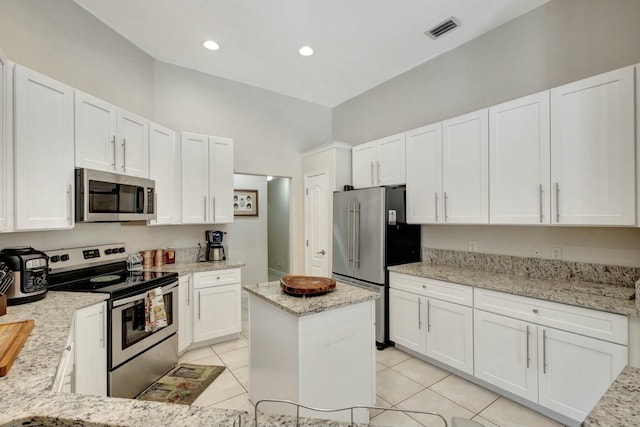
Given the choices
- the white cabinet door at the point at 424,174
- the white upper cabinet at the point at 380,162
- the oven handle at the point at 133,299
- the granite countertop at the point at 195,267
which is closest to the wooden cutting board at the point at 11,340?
the oven handle at the point at 133,299

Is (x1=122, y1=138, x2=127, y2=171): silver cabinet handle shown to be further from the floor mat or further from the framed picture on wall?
the framed picture on wall

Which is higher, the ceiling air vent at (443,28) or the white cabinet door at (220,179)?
the ceiling air vent at (443,28)

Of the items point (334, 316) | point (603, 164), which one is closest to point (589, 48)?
point (603, 164)

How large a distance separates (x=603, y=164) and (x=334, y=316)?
2.15 m

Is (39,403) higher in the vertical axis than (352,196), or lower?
lower

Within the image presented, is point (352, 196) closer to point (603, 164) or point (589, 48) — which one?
point (603, 164)

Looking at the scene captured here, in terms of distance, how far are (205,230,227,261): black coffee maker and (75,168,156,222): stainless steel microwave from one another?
2.73 ft

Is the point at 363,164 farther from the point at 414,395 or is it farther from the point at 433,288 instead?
the point at 414,395

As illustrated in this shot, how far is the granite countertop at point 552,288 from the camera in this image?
1880 millimetres

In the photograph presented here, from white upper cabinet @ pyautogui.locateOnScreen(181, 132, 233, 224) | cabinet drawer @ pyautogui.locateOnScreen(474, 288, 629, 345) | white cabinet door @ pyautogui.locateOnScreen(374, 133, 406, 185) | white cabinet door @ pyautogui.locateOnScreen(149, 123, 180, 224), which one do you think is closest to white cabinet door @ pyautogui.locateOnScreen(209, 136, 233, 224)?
white upper cabinet @ pyautogui.locateOnScreen(181, 132, 233, 224)

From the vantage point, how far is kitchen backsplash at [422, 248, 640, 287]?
2.25 metres

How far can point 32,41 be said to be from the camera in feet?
7.46

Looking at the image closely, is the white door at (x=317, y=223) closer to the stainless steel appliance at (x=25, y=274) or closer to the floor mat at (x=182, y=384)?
the floor mat at (x=182, y=384)

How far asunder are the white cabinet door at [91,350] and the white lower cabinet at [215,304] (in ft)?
3.39
